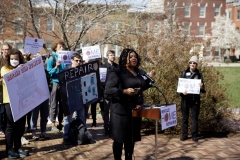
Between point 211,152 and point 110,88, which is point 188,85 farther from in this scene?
point 110,88

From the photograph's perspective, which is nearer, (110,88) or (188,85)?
(110,88)

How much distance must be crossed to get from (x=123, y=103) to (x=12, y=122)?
2.16 m

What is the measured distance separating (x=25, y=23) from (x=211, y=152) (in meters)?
8.81

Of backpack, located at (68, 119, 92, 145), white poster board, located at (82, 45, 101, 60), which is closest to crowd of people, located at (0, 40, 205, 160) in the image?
backpack, located at (68, 119, 92, 145)

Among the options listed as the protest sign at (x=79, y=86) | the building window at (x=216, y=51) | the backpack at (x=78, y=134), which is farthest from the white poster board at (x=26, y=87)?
the building window at (x=216, y=51)

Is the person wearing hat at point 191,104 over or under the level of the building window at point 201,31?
under

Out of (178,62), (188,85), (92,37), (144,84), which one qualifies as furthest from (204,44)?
(92,37)

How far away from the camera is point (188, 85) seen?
713 centimetres

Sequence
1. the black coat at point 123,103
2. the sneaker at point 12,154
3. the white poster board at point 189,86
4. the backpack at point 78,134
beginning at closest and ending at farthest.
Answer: the black coat at point 123,103
the sneaker at point 12,154
the backpack at point 78,134
the white poster board at point 189,86

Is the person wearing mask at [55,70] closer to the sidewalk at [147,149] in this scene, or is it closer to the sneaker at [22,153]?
the sidewalk at [147,149]

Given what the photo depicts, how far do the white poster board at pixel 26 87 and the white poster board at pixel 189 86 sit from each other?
282 cm

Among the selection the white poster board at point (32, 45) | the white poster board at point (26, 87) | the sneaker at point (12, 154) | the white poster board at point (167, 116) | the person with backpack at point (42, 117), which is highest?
the white poster board at point (32, 45)

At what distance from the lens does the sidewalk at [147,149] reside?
6.15 m

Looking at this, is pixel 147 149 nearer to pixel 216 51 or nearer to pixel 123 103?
pixel 123 103
